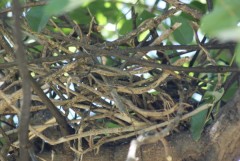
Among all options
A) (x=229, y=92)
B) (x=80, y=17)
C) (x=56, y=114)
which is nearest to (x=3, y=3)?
(x=80, y=17)

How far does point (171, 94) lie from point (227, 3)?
59 centimetres

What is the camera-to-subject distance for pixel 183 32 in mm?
1166

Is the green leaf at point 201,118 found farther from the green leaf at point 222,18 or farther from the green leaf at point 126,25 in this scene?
the green leaf at point 222,18

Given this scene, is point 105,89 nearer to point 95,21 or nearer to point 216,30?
point 95,21

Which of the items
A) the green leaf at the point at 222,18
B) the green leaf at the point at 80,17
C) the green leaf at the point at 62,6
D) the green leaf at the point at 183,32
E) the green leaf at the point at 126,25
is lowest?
the green leaf at the point at 222,18

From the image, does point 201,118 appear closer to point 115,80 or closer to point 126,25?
point 115,80

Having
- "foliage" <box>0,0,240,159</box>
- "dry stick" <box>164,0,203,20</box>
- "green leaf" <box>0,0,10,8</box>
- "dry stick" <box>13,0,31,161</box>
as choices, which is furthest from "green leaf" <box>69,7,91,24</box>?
"dry stick" <box>13,0,31,161</box>

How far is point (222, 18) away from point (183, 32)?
2.09ft

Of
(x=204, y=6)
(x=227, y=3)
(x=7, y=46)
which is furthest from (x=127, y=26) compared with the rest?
(x=227, y=3)

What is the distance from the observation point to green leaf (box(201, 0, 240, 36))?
53cm

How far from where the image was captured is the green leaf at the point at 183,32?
3.74 feet

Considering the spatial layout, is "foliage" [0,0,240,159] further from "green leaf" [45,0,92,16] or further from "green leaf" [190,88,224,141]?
"green leaf" [45,0,92,16]

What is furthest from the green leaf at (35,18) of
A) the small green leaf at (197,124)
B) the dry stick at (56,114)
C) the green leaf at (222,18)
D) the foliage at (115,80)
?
the green leaf at (222,18)

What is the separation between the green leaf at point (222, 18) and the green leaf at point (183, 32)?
590 mm
